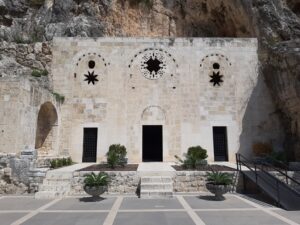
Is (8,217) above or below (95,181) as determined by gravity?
below

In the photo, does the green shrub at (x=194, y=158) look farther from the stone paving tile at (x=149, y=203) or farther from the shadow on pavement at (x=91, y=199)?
the shadow on pavement at (x=91, y=199)

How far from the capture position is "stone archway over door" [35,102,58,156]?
15.2 meters

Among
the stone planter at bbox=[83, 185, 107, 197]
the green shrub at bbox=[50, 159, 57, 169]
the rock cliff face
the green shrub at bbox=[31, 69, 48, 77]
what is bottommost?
the stone planter at bbox=[83, 185, 107, 197]

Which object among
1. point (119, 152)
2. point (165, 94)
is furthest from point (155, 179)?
point (165, 94)

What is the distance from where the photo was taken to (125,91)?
55.1ft

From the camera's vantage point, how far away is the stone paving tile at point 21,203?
8.53m

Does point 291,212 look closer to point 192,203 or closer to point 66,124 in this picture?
point 192,203

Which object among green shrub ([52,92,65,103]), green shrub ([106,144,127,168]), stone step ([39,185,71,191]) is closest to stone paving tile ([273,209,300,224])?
stone step ([39,185,71,191])

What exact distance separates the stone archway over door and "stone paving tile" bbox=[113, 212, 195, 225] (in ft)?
30.5

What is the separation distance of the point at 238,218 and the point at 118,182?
5.21m

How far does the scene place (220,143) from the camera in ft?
55.1

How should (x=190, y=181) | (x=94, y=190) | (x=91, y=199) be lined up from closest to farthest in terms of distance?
1. (x=94, y=190)
2. (x=91, y=199)
3. (x=190, y=181)

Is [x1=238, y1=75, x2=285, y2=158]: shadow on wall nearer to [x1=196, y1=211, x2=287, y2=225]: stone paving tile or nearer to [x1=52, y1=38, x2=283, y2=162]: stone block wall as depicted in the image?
[x1=52, y1=38, x2=283, y2=162]: stone block wall

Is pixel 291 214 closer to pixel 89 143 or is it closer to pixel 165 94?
pixel 165 94
